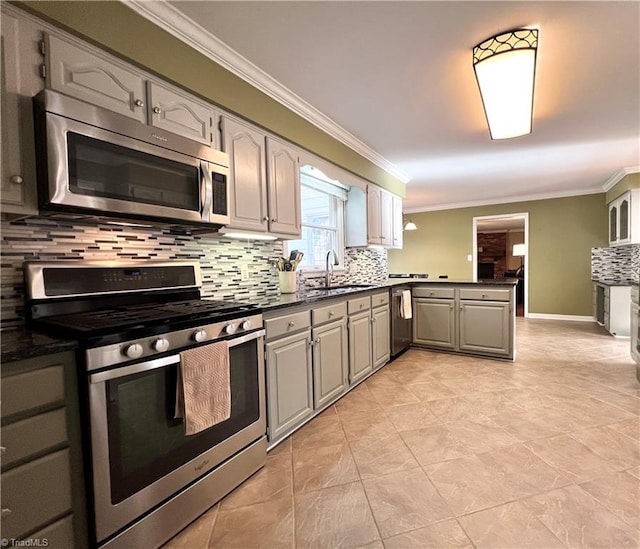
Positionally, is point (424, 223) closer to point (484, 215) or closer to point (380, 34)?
point (484, 215)

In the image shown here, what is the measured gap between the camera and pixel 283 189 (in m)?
2.54

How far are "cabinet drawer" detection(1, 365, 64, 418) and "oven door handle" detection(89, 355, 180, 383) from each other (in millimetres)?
96

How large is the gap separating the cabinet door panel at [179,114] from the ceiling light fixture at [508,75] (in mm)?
1645

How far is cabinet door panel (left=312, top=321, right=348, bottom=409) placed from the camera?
8.01 ft

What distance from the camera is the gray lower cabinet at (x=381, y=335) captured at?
3338 millimetres

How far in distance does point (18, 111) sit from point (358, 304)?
2448mm

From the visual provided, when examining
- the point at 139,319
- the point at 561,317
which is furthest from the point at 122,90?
the point at 561,317

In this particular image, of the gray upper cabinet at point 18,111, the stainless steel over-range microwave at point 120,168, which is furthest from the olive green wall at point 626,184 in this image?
the gray upper cabinet at point 18,111

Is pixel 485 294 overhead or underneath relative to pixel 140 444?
overhead

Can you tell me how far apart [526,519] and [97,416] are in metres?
1.81

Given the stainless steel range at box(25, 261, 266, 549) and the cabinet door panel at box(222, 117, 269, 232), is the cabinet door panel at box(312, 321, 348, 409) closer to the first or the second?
the stainless steel range at box(25, 261, 266, 549)

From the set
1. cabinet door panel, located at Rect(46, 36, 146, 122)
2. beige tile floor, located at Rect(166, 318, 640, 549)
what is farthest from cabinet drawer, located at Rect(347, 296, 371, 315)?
cabinet door panel, located at Rect(46, 36, 146, 122)

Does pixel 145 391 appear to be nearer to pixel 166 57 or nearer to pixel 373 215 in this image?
pixel 166 57

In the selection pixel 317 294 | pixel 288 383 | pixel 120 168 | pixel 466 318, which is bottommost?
pixel 288 383
